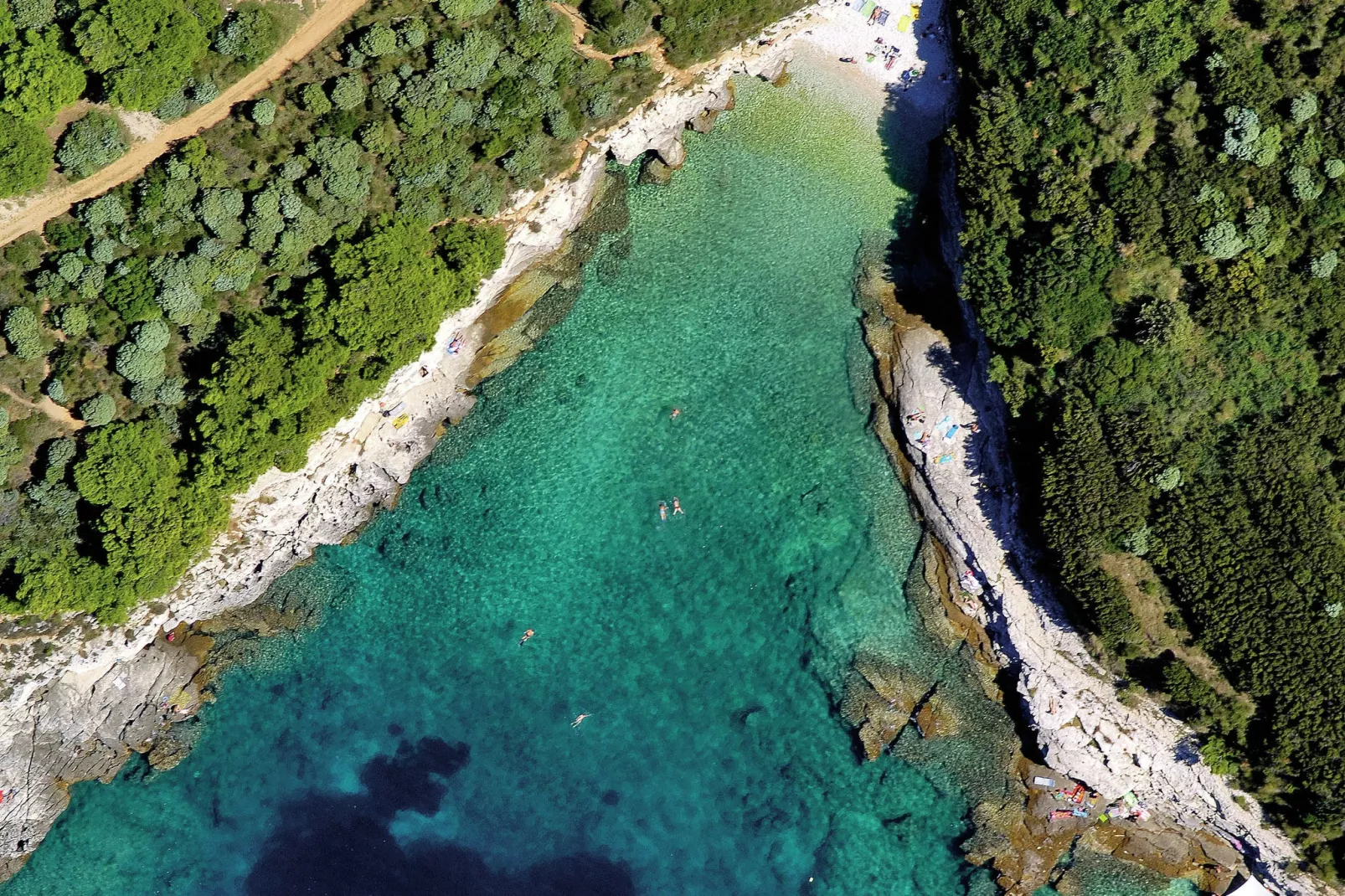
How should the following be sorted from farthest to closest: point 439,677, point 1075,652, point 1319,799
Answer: point 439,677, point 1075,652, point 1319,799

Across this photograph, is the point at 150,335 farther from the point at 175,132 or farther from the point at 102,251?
the point at 175,132

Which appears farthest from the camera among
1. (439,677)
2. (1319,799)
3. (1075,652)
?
(439,677)

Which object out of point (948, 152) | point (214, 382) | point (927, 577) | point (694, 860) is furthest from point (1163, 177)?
point (214, 382)

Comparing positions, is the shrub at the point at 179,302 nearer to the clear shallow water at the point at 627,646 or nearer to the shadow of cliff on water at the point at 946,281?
the clear shallow water at the point at 627,646

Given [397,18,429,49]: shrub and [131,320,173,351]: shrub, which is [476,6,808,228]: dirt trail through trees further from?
[131,320,173,351]: shrub

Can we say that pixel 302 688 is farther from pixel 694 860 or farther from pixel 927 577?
pixel 927 577

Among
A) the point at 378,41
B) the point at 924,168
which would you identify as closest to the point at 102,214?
the point at 378,41
